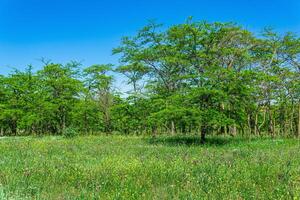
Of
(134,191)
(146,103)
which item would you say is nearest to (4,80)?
(146,103)

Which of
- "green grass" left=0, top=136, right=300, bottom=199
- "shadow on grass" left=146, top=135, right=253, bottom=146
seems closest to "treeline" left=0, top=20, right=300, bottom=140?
"shadow on grass" left=146, top=135, right=253, bottom=146

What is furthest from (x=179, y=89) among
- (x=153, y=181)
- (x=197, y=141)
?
(x=153, y=181)

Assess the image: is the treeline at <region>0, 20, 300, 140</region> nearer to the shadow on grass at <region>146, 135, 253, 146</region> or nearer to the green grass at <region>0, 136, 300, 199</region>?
the shadow on grass at <region>146, 135, 253, 146</region>

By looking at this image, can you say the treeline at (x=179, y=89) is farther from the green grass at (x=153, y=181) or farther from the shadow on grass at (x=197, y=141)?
the green grass at (x=153, y=181)

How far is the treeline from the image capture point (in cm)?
2214

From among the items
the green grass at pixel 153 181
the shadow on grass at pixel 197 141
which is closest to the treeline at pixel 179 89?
the shadow on grass at pixel 197 141

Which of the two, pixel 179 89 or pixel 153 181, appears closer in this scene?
pixel 153 181

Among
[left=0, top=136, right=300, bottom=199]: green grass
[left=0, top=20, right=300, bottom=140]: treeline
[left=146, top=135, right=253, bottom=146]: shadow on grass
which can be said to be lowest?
[left=0, top=136, right=300, bottom=199]: green grass

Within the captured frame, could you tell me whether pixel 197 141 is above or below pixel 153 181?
above

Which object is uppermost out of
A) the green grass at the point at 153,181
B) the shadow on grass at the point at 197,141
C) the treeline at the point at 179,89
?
the treeline at the point at 179,89

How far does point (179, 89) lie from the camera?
2484 cm

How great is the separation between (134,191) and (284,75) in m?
28.0

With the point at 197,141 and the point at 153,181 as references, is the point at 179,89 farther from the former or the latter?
the point at 153,181

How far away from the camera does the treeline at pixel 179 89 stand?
22.1 m
